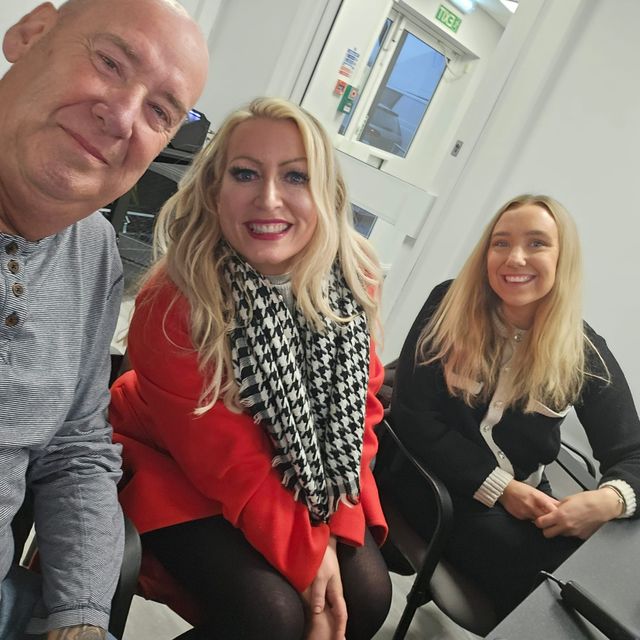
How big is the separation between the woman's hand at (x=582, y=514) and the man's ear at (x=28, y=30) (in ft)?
5.26

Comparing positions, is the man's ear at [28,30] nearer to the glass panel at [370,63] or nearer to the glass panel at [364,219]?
the glass panel at [364,219]

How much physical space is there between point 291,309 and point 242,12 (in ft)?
10.1

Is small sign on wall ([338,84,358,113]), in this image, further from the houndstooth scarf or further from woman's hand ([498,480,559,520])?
woman's hand ([498,480,559,520])

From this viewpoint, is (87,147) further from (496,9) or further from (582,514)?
(496,9)

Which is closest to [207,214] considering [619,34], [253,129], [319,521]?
[253,129]

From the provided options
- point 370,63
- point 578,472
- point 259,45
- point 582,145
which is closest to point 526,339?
point 578,472

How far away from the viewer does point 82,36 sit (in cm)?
84

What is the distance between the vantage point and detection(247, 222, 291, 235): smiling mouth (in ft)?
4.42

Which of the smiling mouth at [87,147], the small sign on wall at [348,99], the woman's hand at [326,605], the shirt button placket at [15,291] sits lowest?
the woman's hand at [326,605]

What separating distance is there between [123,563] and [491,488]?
1.04 metres

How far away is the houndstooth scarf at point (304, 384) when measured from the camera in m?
1.29

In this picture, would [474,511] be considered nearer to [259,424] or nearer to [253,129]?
[259,424]

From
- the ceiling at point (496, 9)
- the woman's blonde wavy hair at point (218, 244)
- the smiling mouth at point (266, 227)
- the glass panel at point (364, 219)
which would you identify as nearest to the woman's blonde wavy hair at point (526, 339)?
the woman's blonde wavy hair at point (218, 244)

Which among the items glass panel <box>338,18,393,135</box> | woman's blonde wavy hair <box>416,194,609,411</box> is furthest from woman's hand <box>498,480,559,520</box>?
glass panel <box>338,18,393,135</box>
